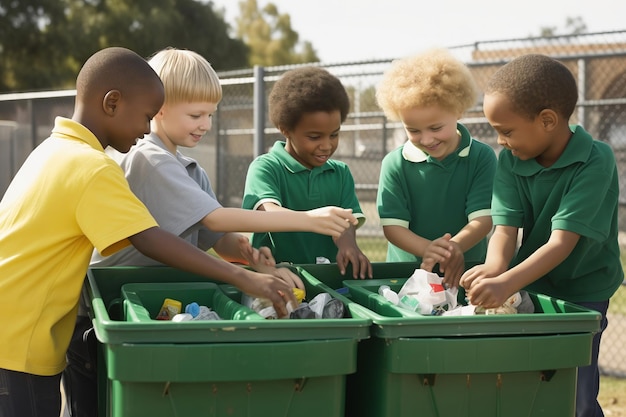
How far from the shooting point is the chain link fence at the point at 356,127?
654 cm

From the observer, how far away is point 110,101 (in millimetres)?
2412

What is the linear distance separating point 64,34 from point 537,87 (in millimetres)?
28601

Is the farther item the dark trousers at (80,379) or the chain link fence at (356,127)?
the chain link fence at (356,127)

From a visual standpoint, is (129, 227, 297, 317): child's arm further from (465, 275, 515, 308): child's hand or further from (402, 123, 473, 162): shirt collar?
(402, 123, 473, 162): shirt collar

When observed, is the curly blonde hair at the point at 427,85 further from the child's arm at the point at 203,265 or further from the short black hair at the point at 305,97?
the child's arm at the point at 203,265

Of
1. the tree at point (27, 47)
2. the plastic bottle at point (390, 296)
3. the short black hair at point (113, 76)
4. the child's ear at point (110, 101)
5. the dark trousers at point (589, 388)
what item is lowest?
the dark trousers at point (589, 388)

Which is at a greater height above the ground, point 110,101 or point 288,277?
point 110,101

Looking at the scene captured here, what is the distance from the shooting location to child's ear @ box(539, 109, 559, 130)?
2.57m

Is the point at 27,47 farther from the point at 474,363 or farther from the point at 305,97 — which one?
the point at 474,363

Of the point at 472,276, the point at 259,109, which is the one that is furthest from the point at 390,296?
the point at 259,109

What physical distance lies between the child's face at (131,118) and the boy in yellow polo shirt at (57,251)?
9 cm

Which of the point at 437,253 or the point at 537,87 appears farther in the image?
the point at 437,253

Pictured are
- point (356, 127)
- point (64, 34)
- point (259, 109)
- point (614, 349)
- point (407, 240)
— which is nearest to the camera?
point (407, 240)

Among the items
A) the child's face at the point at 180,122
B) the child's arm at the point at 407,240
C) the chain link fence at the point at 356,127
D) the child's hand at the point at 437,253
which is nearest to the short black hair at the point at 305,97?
the child's face at the point at 180,122
